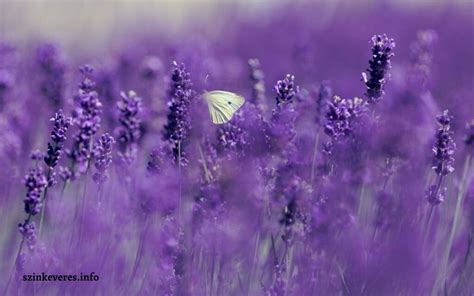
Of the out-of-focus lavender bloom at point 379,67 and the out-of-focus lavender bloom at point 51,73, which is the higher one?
the out-of-focus lavender bloom at point 51,73

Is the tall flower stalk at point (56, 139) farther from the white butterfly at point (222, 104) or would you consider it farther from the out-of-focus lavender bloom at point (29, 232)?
the white butterfly at point (222, 104)

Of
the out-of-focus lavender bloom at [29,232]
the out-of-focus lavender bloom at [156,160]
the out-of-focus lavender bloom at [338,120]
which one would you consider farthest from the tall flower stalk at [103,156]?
the out-of-focus lavender bloom at [338,120]

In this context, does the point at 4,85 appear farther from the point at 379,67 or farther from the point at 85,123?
the point at 379,67

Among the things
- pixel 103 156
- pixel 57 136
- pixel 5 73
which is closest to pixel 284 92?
pixel 103 156

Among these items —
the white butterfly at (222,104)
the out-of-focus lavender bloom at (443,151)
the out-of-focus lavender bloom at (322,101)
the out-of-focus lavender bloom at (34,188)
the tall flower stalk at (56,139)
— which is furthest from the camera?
the out-of-focus lavender bloom at (322,101)

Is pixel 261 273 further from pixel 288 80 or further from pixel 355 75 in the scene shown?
pixel 355 75

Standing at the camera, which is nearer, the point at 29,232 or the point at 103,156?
the point at 29,232

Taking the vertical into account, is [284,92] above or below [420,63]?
below
